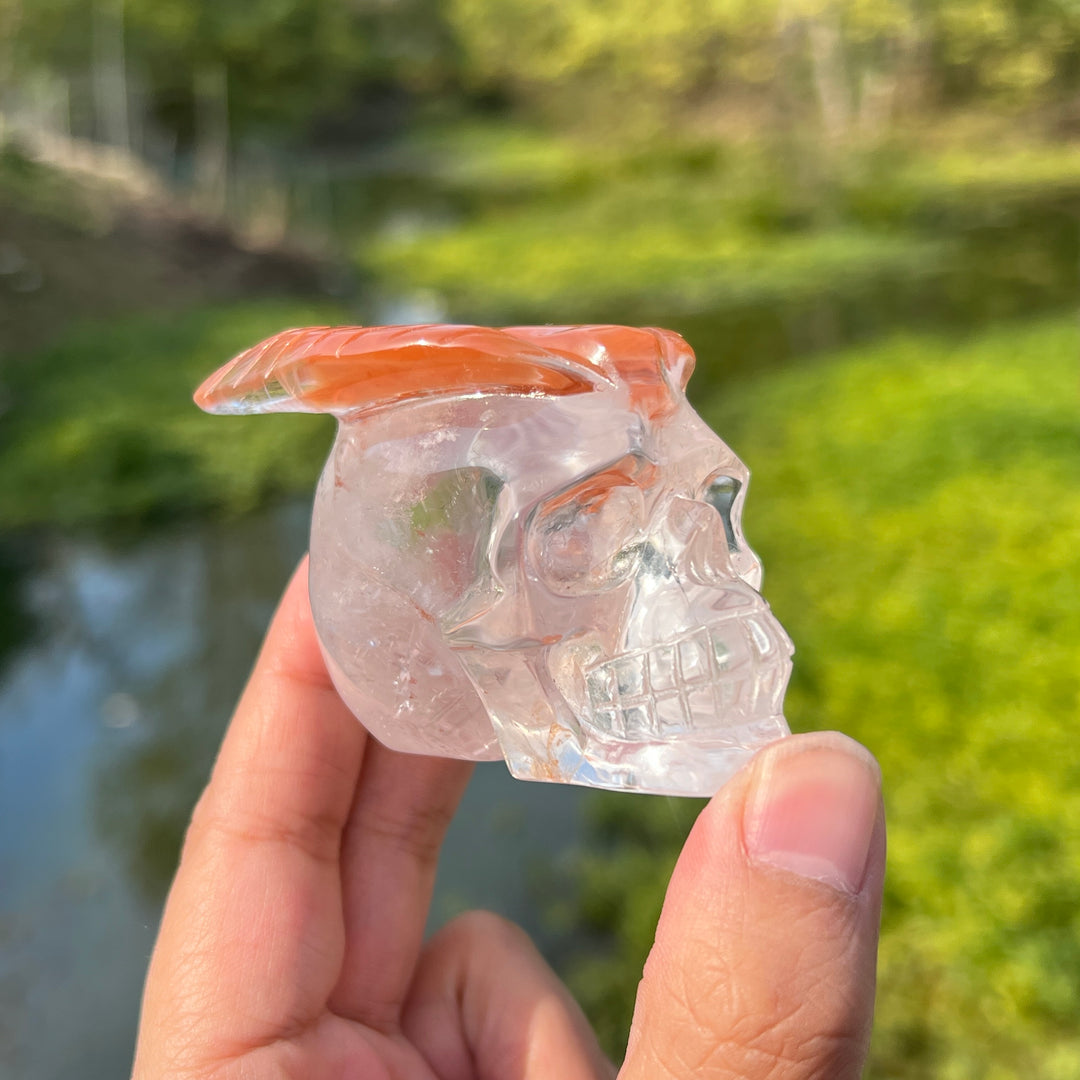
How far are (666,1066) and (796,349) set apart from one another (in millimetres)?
6301

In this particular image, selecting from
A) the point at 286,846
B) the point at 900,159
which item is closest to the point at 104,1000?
the point at 286,846

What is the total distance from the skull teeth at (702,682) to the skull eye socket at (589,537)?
11 cm

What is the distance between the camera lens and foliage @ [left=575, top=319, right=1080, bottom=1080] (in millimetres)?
2016

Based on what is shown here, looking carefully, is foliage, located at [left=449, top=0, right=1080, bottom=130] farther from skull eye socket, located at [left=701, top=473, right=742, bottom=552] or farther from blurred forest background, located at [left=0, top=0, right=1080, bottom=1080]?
skull eye socket, located at [left=701, top=473, right=742, bottom=552]

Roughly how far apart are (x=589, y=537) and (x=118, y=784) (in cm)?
265

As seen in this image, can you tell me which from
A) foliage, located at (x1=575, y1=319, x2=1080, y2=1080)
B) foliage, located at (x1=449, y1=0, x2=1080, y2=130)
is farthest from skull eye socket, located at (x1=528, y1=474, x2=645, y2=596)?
foliage, located at (x1=449, y1=0, x2=1080, y2=130)

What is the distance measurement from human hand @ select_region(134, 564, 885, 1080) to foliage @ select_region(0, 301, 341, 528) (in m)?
3.55

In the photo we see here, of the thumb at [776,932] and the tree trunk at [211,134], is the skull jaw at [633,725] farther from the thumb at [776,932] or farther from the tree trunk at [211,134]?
the tree trunk at [211,134]

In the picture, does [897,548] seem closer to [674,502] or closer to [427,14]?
[674,502]

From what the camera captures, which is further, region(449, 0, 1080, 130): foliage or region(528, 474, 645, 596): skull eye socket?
region(449, 0, 1080, 130): foliage

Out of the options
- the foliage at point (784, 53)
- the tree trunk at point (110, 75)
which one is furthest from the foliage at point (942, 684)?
the tree trunk at point (110, 75)

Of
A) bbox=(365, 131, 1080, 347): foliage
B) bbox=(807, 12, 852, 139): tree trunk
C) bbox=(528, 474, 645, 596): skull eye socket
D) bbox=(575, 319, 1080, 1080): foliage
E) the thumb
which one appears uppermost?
bbox=(528, 474, 645, 596): skull eye socket

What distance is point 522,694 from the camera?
108cm

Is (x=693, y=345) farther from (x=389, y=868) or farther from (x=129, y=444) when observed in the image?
(x=389, y=868)
